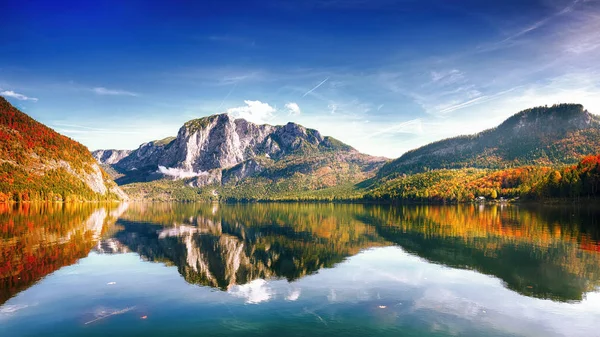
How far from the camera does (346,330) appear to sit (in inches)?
878

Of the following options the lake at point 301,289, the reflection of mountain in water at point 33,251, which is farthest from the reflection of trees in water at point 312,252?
the lake at point 301,289

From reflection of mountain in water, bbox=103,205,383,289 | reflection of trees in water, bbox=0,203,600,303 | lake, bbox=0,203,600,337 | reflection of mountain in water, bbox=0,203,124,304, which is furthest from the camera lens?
reflection of mountain in water, bbox=103,205,383,289

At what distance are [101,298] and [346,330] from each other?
2176 cm

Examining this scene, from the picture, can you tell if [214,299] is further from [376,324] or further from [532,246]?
[532,246]

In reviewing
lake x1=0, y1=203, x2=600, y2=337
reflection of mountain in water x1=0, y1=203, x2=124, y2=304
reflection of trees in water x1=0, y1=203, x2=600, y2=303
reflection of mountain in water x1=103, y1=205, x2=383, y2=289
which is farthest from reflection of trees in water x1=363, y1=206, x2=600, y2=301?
reflection of mountain in water x1=0, y1=203, x2=124, y2=304

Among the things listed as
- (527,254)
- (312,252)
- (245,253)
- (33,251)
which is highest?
(33,251)

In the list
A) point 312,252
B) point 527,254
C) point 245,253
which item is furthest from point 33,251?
point 527,254

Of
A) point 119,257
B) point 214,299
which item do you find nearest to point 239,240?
point 119,257

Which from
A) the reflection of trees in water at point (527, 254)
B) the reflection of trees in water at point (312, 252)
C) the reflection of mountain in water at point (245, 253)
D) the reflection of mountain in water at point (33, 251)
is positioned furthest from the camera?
the reflection of mountain in water at point (245, 253)

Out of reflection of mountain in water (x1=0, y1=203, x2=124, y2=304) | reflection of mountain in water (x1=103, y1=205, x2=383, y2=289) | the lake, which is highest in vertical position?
reflection of mountain in water (x1=0, y1=203, x2=124, y2=304)

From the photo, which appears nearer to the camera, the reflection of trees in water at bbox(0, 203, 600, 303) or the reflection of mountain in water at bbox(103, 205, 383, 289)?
the reflection of trees in water at bbox(0, 203, 600, 303)

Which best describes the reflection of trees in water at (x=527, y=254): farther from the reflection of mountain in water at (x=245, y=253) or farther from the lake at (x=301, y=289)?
the reflection of mountain in water at (x=245, y=253)

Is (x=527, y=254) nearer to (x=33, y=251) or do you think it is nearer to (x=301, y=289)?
(x=301, y=289)

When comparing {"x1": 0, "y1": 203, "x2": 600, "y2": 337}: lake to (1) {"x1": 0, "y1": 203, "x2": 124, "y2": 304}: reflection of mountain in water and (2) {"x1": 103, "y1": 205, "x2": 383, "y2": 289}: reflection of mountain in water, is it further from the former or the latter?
(2) {"x1": 103, "y1": 205, "x2": 383, "y2": 289}: reflection of mountain in water
